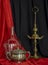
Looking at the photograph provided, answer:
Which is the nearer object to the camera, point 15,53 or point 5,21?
point 15,53

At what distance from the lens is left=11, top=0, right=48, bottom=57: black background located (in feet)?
6.54

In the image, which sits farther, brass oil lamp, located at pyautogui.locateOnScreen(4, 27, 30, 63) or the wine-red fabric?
the wine-red fabric

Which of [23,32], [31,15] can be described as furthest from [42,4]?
[23,32]

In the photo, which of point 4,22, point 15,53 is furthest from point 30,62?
point 4,22

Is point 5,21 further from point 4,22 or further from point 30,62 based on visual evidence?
point 30,62

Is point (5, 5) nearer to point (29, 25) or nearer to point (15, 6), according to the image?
point (15, 6)

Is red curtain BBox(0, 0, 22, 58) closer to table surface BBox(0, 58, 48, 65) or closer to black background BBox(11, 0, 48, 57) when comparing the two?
black background BBox(11, 0, 48, 57)

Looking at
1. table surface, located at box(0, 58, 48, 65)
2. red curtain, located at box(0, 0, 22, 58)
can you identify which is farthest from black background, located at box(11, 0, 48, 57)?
table surface, located at box(0, 58, 48, 65)

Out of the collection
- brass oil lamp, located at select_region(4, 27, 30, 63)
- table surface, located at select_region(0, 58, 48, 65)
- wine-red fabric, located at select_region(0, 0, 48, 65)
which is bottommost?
table surface, located at select_region(0, 58, 48, 65)

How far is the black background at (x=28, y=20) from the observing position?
1992 millimetres

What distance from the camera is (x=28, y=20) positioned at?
79.6 inches

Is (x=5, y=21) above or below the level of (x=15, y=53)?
above

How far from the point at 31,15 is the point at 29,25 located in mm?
97

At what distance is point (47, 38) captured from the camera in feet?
6.60
